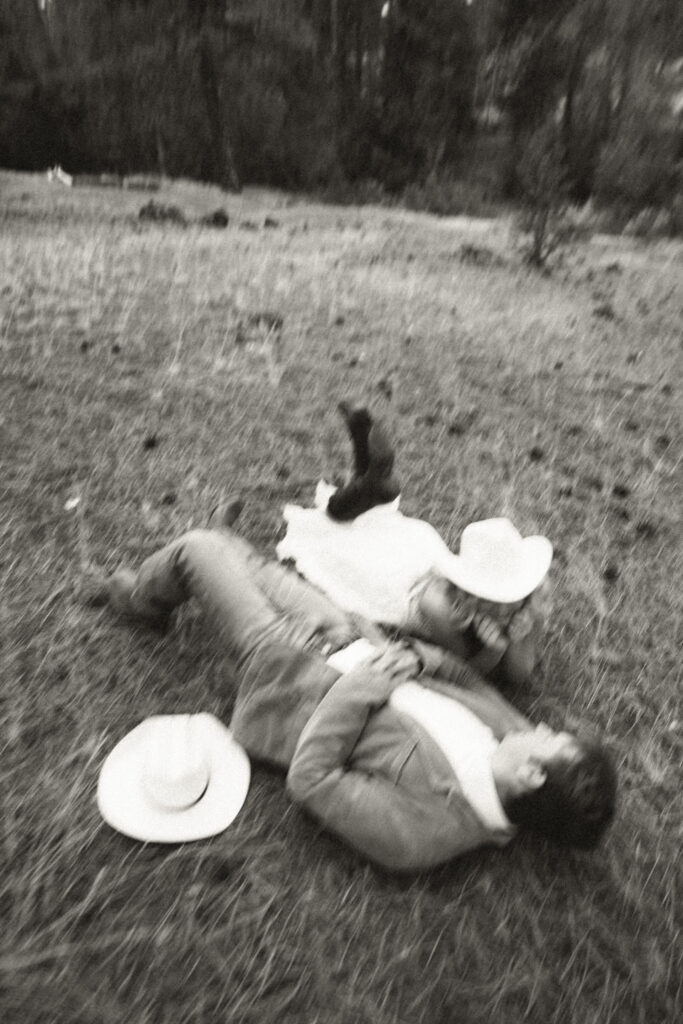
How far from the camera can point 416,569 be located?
226 centimetres

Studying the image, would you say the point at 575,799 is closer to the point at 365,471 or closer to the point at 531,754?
the point at 531,754

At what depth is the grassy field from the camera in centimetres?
153

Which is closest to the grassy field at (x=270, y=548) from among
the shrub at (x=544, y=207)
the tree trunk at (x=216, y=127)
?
the shrub at (x=544, y=207)

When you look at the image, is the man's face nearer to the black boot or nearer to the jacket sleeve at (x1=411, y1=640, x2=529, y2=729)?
the jacket sleeve at (x1=411, y1=640, x2=529, y2=729)

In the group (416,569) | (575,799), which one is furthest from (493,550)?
(575,799)

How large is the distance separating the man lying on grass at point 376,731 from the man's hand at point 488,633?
0.10m

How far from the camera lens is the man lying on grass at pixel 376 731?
5.21ft

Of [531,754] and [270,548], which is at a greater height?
[531,754]

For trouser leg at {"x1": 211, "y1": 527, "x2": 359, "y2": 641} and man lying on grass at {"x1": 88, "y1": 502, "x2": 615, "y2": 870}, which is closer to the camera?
man lying on grass at {"x1": 88, "y1": 502, "x2": 615, "y2": 870}

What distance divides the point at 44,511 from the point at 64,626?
641 mm

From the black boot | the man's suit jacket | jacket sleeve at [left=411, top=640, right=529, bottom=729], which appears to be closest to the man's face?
the man's suit jacket

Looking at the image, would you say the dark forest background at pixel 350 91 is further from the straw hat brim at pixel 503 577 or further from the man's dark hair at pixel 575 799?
the man's dark hair at pixel 575 799

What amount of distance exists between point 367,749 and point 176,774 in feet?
1.54

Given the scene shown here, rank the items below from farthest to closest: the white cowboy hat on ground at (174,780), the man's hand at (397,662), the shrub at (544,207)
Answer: the shrub at (544,207)
the man's hand at (397,662)
the white cowboy hat on ground at (174,780)
